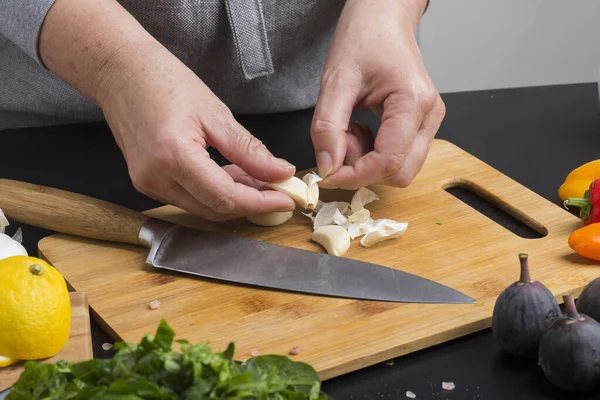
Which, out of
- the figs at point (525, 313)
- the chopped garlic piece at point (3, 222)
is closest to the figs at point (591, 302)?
the figs at point (525, 313)

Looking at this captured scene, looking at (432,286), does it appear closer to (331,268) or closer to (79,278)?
(331,268)

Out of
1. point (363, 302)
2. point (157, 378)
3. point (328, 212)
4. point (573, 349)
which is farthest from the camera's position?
point (328, 212)

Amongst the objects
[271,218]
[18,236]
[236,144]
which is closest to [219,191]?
[236,144]

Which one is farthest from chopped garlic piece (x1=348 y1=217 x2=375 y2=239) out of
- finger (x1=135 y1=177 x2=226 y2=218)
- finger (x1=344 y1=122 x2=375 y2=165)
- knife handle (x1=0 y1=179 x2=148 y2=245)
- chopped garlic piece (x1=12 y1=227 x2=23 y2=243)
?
chopped garlic piece (x1=12 y1=227 x2=23 y2=243)

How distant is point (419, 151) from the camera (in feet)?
5.39

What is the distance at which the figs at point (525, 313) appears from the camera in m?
1.20

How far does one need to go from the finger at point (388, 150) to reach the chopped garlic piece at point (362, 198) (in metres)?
0.06

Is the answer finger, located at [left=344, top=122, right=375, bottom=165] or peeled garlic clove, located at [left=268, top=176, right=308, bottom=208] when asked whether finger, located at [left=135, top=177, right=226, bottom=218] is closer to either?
peeled garlic clove, located at [left=268, top=176, right=308, bottom=208]

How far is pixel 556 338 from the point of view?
1133 mm

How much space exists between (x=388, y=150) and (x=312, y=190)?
147 mm

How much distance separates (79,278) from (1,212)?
18cm

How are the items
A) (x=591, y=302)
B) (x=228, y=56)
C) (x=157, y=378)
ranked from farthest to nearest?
(x=228, y=56), (x=591, y=302), (x=157, y=378)

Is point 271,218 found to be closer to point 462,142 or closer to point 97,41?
point 97,41

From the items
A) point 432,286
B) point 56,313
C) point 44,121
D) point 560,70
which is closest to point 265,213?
point 432,286
